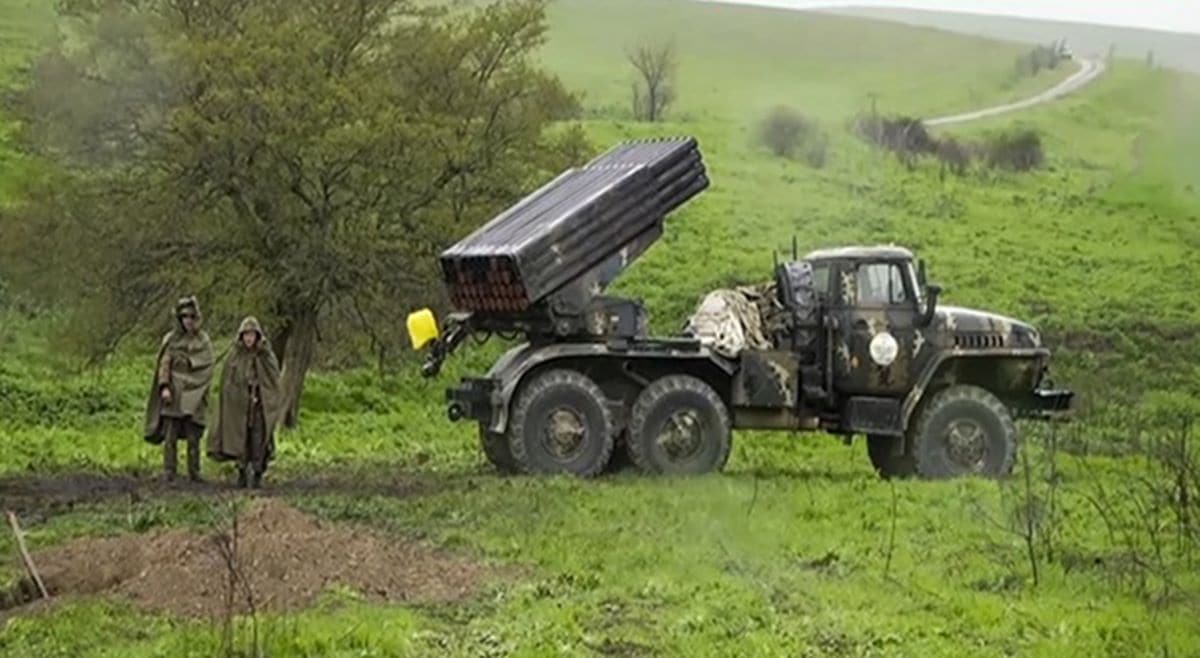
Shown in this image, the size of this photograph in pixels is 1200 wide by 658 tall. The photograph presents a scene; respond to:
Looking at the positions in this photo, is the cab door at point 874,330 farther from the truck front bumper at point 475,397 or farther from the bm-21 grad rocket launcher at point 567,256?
the truck front bumper at point 475,397

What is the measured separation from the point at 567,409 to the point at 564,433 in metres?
0.24

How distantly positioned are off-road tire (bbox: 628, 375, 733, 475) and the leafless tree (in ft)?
146

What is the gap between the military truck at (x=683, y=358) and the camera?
60.3 feet

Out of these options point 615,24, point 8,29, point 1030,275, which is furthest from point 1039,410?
point 615,24

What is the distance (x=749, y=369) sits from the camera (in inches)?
Answer: 754

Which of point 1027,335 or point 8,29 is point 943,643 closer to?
point 1027,335

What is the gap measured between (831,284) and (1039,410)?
282cm

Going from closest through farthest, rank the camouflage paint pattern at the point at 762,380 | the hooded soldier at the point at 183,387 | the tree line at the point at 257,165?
the hooded soldier at the point at 183,387
the camouflage paint pattern at the point at 762,380
the tree line at the point at 257,165

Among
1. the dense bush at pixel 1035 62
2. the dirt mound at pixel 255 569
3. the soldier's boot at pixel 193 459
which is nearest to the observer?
the dirt mound at pixel 255 569

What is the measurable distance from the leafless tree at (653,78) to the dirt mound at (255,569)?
50786mm

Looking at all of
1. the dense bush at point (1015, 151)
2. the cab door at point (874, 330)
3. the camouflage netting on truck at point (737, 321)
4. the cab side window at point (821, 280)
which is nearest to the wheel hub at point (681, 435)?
the camouflage netting on truck at point (737, 321)

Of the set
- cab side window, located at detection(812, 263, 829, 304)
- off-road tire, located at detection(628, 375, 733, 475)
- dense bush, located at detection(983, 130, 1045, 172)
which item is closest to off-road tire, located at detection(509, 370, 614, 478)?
off-road tire, located at detection(628, 375, 733, 475)

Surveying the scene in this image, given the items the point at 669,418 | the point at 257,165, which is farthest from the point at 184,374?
the point at 257,165

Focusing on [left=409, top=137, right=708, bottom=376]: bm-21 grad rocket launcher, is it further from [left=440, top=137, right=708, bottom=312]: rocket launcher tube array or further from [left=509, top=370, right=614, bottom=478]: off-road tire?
[left=509, top=370, right=614, bottom=478]: off-road tire
